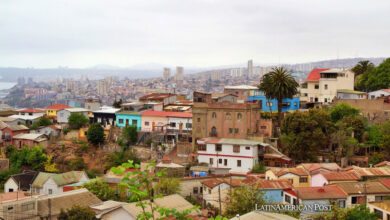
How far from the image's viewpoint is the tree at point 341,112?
34906mm

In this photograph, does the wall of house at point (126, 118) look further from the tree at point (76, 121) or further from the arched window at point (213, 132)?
the arched window at point (213, 132)

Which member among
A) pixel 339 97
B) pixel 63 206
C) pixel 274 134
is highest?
pixel 339 97

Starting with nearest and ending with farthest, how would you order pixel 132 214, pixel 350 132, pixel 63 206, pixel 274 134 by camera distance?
pixel 132 214, pixel 63 206, pixel 350 132, pixel 274 134

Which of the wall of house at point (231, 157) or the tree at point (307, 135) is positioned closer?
the tree at point (307, 135)

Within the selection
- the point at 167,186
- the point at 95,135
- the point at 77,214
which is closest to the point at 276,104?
the point at 95,135

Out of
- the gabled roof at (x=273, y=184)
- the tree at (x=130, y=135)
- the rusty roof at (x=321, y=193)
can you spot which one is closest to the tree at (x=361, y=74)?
the tree at (x=130, y=135)

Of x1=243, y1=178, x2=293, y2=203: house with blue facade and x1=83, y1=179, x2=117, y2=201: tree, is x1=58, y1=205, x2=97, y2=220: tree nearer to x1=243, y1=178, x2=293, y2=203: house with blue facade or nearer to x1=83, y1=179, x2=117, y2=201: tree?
x1=83, y1=179, x2=117, y2=201: tree

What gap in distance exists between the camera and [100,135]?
41906mm

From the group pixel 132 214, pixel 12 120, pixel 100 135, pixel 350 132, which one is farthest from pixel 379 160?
pixel 12 120

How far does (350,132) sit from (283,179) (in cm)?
883

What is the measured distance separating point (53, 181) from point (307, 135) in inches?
724

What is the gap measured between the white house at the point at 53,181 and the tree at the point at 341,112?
20.0 m

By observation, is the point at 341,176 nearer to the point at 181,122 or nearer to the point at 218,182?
the point at 218,182

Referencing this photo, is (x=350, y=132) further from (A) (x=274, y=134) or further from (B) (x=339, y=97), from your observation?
(B) (x=339, y=97)
